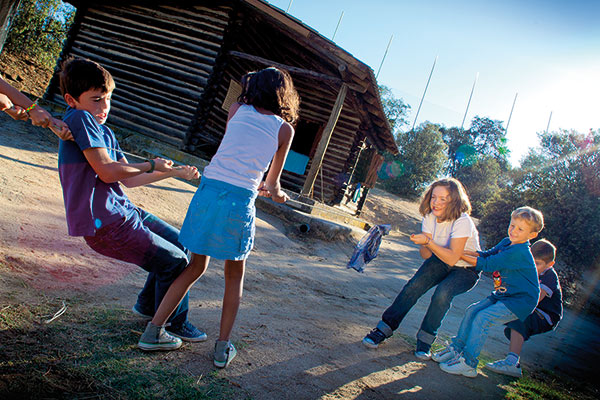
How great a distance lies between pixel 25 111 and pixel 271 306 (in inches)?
101

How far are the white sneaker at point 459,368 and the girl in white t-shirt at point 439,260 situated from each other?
190 mm

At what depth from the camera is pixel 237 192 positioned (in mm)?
2002

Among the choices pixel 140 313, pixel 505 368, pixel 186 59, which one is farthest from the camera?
pixel 186 59

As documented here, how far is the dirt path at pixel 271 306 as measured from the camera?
2316 millimetres

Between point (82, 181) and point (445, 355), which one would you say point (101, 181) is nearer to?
point (82, 181)

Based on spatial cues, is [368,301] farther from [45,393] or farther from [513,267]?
[45,393]

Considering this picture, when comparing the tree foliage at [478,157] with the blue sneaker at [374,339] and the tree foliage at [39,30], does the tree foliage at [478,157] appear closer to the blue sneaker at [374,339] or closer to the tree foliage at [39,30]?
the blue sneaker at [374,339]

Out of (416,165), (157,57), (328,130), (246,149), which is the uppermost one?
(416,165)

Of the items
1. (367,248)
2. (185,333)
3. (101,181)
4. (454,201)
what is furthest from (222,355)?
(454,201)

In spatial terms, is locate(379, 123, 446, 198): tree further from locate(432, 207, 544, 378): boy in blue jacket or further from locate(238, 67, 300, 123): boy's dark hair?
locate(238, 67, 300, 123): boy's dark hair

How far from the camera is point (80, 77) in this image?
1896 mm

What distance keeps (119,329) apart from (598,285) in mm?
20759

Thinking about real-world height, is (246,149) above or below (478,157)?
below

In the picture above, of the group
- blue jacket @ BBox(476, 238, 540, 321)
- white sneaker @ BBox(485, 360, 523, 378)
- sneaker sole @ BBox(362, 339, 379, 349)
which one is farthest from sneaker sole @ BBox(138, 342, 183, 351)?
white sneaker @ BBox(485, 360, 523, 378)
